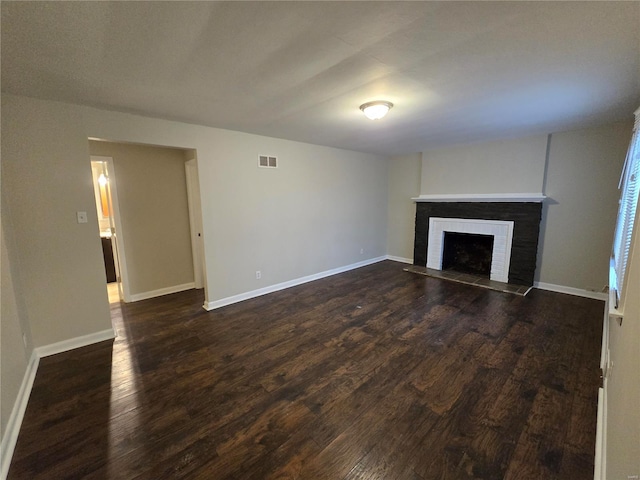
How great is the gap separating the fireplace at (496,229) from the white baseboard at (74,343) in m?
5.29

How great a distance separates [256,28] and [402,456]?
257cm

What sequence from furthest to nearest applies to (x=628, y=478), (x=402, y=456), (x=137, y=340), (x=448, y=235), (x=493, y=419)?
(x=448, y=235), (x=137, y=340), (x=493, y=419), (x=402, y=456), (x=628, y=478)

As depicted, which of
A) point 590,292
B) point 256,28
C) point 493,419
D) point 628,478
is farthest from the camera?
point 590,292

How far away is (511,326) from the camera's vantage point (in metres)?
3.08

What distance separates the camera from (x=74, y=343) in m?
2.75

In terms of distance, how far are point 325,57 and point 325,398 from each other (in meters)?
2.42

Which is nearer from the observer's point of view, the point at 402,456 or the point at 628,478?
the point at 628,478

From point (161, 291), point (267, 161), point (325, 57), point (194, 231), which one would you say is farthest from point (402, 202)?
point (161, 291)

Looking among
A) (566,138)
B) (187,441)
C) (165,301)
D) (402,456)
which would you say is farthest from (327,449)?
(566,138)

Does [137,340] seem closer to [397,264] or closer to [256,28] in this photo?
[256,28]

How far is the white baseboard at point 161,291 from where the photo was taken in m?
4.07

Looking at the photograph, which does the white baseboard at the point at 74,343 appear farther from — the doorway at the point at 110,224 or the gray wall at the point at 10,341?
the doorway at the point at 110,224

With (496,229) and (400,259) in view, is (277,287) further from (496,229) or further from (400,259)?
(496,229)

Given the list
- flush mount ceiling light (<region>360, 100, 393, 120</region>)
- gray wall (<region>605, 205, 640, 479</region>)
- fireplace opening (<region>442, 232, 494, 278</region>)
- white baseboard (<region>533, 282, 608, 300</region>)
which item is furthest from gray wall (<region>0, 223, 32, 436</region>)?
white baseboard (<region>533, 282, 608, 300</region>)
